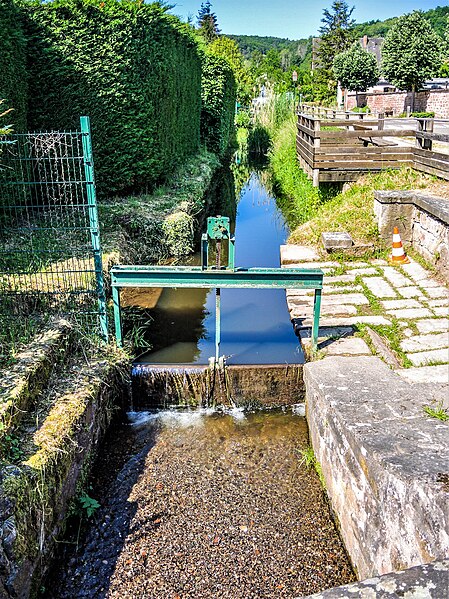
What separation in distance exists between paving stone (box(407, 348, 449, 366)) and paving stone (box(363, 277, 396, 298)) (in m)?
1.46

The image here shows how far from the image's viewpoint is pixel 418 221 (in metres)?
7.54

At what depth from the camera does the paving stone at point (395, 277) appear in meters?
6.59

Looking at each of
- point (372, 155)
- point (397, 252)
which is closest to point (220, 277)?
point (397, 252)

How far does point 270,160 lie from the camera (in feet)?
70.3

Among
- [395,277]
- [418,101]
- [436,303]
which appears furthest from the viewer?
[418,101]

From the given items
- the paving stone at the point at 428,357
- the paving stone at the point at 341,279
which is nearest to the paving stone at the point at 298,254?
the paving stone at the point at 341,279

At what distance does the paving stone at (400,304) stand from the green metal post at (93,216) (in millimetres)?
3098

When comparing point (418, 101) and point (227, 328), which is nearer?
point (227, 328)

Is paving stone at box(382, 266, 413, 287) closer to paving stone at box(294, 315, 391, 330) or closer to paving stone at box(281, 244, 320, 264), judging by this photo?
paving stone at box(281, 244, 320, 264)

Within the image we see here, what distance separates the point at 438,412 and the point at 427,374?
41.8 inches

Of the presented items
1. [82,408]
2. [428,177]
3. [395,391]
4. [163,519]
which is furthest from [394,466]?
[428,177]

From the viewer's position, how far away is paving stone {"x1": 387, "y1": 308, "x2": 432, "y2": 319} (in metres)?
5.65

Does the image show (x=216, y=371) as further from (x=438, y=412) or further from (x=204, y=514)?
(x=438, y=412)

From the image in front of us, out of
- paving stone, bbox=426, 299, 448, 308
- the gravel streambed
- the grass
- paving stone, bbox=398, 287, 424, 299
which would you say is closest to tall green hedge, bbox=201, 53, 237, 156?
the grass
